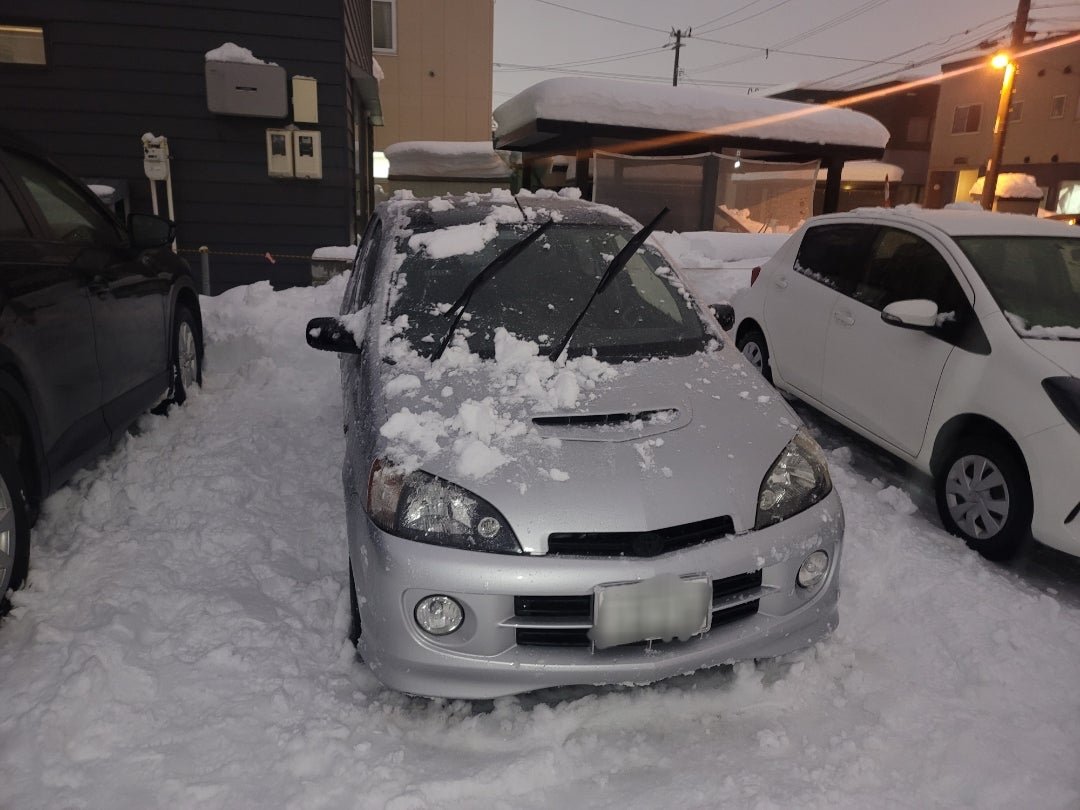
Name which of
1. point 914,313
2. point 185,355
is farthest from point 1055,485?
point 185,355

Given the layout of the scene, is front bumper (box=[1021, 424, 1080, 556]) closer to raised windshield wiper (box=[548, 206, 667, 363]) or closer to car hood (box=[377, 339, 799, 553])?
car hood (box=[377, 339, 799, 553])

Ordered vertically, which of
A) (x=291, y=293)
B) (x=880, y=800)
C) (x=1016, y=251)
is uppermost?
(x=1016, y=251)

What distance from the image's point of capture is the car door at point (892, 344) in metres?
3.91

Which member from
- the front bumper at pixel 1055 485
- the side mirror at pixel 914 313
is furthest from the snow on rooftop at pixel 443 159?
the front bumper at pixel 1055 485

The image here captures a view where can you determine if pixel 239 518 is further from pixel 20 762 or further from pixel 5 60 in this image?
pixel 5 60

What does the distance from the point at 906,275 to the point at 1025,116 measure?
32100mm

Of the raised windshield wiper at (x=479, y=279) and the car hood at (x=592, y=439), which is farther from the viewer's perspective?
the raised windshield wiper at (x=479, y=279)

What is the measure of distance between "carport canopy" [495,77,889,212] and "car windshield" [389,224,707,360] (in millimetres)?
10060

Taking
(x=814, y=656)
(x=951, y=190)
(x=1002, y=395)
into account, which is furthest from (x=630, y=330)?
(x=951, y=190)

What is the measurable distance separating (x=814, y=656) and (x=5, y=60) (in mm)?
10320

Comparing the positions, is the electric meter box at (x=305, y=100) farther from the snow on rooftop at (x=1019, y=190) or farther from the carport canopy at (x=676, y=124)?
the snow on rooftop at (x=1019, y=190)

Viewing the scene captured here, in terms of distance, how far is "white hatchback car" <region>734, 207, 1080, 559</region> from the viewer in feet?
10.8

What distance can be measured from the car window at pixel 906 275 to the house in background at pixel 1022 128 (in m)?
26.7

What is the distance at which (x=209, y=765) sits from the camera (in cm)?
221
